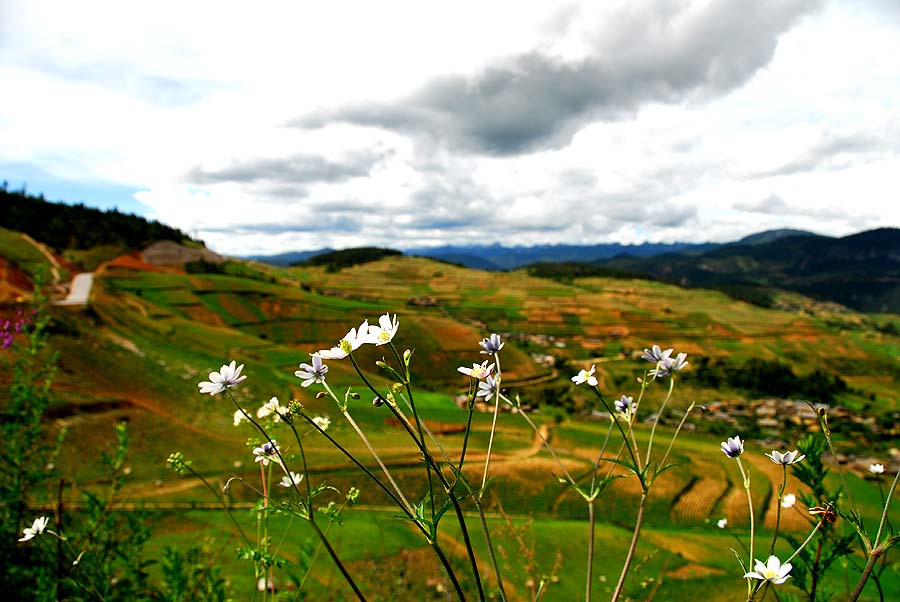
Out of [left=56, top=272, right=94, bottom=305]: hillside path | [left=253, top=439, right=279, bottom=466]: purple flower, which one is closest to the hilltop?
[left=56, top=272, right=94, bottom=305]: hillside path

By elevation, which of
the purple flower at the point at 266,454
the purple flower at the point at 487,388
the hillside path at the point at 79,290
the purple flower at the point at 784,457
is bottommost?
the hillside path at the point at 79,290

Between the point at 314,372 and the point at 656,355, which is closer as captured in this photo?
the point at 314,372

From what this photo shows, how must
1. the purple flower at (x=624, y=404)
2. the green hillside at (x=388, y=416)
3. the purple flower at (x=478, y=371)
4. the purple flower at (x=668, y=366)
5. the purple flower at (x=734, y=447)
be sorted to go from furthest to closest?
the green hillside at (x=388, y=416) → the purple flower at (x=624, y=404) → the purple flower at (x=668, y=366) → the purple flower at (x=734, y=447) → the purple flower at (x=478, y=371)

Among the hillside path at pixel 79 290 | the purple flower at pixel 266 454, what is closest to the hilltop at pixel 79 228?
the hillside path at pixel 79 290

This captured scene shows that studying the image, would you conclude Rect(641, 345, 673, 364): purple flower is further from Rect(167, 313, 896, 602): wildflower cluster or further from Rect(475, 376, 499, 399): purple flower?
Rect(475, 376, 499, 399): purple flower

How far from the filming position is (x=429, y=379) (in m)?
62.7

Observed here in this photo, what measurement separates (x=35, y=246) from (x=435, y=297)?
83569 mm

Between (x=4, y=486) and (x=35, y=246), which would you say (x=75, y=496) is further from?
(x=35, y=246)

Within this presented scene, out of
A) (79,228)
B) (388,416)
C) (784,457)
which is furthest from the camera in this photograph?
(79,228)

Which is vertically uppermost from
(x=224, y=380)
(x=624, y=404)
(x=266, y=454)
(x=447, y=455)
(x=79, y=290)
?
(x=224, y=380)

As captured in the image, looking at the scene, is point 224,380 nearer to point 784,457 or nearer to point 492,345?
point 492,345

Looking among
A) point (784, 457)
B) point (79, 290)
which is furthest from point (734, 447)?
point (79, 290)

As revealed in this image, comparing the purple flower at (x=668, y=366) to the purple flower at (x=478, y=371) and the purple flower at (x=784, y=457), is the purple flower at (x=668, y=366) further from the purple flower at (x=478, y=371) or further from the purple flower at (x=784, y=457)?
the purple flower at (x=478, y=371)

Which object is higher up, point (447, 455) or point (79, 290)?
point (447, 455)
